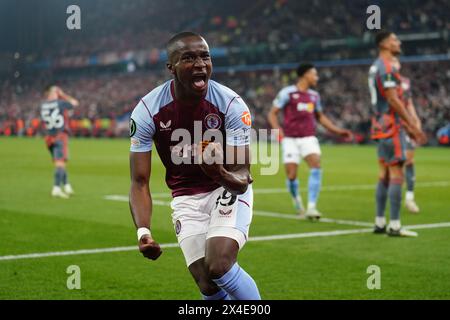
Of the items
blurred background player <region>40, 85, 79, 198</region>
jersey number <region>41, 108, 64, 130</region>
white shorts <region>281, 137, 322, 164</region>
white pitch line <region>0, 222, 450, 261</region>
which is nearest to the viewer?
white pitch line <region>0, 222, 450, 261</region>

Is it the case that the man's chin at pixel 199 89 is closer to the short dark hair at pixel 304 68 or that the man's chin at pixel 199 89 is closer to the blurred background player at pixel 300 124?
the blurred background player at pixel 300 124

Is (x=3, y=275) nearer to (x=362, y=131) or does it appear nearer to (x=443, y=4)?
(x=362, y=131)

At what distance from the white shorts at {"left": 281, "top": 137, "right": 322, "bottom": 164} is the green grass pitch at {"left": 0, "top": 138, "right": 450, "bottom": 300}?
95 centimetres

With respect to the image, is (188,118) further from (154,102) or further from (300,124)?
(300,124)

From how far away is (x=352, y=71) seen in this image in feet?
168

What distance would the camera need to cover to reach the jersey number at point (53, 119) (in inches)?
664

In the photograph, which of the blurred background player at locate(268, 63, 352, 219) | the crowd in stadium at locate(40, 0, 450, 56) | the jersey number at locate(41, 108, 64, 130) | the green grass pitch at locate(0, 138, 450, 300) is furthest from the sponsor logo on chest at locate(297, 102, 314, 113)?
the crowd in stadium at locate(40, 0, 450, 56)

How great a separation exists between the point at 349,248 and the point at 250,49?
46962 mm

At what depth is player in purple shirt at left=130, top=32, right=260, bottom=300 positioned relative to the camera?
5.39m

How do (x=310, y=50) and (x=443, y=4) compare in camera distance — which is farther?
(x=310, y=50)

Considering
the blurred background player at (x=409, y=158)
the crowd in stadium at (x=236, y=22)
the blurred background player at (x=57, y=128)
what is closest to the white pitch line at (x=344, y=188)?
the blurred background player at (x=57, y=128)

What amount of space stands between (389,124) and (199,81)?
580 centimetres

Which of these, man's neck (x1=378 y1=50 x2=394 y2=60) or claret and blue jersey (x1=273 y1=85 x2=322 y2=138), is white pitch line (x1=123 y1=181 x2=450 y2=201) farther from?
man's neck (x1=378 y1=50 x2=394 y2=60)
